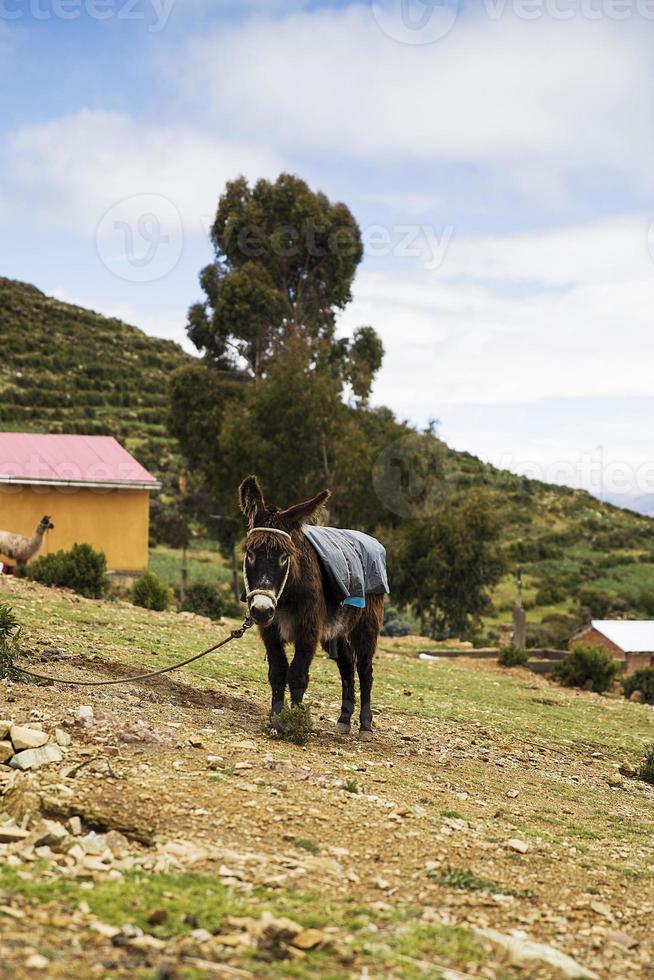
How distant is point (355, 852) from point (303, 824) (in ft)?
1.64

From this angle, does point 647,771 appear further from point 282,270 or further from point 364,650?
point 282,270

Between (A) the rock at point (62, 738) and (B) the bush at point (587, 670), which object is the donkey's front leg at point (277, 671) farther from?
(B) the bush at point (587, 670)

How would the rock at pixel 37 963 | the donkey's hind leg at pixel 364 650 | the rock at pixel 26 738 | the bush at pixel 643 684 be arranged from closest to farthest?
the rock at pixel 37 963
the rock at pixel 26 738
the donkey's hind leg at pixel 364 650
the bush at pixel 643 684

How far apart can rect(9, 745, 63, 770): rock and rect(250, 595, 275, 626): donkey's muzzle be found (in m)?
2.23

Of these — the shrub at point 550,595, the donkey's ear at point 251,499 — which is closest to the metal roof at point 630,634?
the shrub at point 550,595

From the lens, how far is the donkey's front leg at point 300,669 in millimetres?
9680

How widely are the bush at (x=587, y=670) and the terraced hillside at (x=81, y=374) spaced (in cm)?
4516

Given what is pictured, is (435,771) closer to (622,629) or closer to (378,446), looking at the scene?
(622,629)

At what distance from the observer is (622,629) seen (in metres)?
33.1

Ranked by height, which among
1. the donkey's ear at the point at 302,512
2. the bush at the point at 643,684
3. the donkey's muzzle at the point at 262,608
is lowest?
the bush at the point at 643,684

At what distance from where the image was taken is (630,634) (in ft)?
107

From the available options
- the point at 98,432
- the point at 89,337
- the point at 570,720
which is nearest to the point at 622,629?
the point at 570,720

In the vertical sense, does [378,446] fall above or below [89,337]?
below

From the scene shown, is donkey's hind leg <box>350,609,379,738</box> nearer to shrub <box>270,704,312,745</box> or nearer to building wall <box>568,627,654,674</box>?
shrub <box>270,704,312,745</box>
